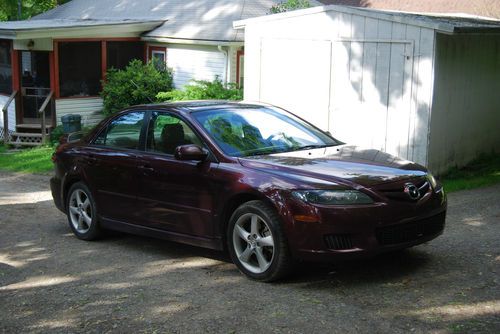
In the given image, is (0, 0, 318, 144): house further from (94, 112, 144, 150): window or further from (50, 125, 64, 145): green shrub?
(94, 112, 144, 150): window

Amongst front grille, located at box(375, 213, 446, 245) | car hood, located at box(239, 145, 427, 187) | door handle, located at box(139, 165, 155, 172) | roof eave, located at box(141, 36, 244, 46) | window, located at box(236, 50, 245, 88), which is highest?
roof eave, located at box(141, 36, 244, 46)

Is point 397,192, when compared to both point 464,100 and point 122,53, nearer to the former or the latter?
point 464,100

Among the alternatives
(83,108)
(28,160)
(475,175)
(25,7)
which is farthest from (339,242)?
(25,7)

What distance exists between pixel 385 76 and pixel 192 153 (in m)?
6.36

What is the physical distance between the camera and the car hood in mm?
5965

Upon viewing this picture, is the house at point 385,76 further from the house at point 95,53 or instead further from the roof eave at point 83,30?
the roof eave at point 83,30

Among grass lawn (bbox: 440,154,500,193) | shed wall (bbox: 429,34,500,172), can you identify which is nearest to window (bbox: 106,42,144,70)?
shed wall (bbox: 429,34,500,172)

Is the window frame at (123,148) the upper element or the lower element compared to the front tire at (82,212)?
upper

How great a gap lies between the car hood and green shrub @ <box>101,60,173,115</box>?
14.5 m

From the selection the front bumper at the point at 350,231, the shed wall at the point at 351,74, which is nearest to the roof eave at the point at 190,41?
the shed wall at the point at 351,74

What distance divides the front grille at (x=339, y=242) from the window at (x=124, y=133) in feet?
8.87

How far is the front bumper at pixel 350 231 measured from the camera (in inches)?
226

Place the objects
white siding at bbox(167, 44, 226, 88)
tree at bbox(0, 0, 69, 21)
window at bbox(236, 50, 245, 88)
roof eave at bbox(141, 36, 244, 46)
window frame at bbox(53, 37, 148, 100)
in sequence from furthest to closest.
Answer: tree at bbox(0, 0, 69, 21), window frame at bbox(53, 37, 148, 100), white siding at bbox(167, 44, 226, 88), window at bbox(236, 50, 245, 88), roof eave at bbox(141, 36, 244, 46)

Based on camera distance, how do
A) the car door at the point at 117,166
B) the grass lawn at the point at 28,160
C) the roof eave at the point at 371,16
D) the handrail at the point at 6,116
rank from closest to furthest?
the car door at the point at 117,166, the roof eave at the point at 371,16, the grass lawn at the point at 28,160, the handrail at the point at 6,116
